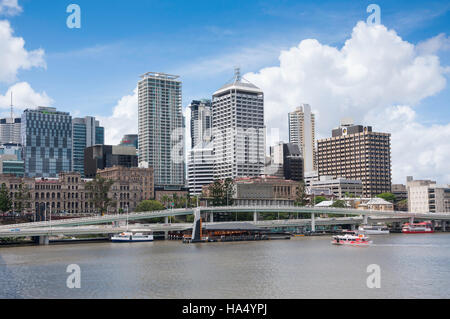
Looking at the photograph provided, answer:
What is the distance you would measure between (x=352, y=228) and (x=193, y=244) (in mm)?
82740

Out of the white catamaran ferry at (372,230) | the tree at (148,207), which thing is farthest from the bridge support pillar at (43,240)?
the white catamaran ferry at (372,230)

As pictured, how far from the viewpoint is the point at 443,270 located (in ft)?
248

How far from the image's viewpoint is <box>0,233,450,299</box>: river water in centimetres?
5884

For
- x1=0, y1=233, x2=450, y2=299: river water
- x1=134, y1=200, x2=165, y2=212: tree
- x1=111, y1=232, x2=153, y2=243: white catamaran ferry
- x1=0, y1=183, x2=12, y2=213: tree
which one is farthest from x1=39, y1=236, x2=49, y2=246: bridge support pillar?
x1=134, y1=200, x2=165, y2=212: tree

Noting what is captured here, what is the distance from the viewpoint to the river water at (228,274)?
5884 centimetres

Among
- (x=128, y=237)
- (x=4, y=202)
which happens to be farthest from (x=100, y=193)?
(x=128, y=237)

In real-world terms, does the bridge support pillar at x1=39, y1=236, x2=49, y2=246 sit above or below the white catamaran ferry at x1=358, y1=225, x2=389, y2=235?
above
